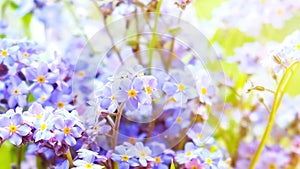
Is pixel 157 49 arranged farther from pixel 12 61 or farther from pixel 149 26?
pixel 12 61

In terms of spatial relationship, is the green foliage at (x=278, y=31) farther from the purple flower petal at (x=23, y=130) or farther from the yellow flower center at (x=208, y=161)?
the purple flower petal at (x=23, y=130)

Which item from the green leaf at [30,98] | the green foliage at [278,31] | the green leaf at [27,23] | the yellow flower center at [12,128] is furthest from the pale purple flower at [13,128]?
the green foliage at [278,31]

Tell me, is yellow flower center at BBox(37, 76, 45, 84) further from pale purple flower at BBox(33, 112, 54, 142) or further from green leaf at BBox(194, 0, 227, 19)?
green leaf at BBox(194, 0, 227, 19)

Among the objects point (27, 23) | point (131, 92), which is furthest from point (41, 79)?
point (27, 23)

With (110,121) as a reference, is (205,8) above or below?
above

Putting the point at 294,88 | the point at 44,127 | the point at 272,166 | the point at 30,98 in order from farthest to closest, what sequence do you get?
the point at 294,88 → the point at 272,166 → the point at 30,98 → the point at 44,127

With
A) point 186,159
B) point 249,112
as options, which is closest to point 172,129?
point 186,159

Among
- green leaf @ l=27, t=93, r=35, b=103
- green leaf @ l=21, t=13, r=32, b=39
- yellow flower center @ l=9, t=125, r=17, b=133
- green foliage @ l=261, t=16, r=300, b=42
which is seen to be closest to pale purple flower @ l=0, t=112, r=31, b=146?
yellow flower center @ l=9, t=125, r=17, b=133

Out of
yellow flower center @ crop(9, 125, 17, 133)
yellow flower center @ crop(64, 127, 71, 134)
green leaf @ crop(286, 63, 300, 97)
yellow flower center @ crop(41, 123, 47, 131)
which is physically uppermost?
green leaf @ crop(286, 63, 300, 97)

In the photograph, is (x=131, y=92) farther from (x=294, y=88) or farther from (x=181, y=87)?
(x=294, y=88)
